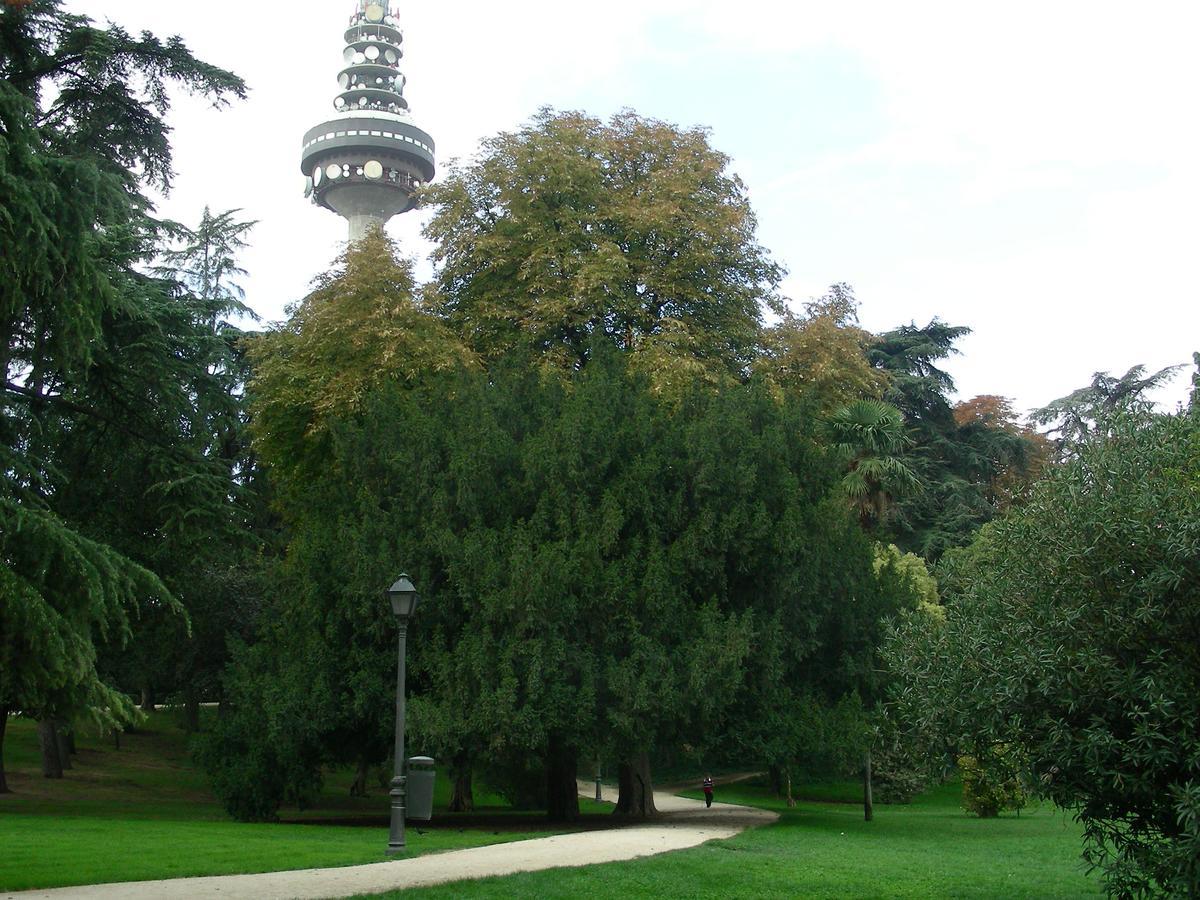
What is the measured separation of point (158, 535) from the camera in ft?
86.5

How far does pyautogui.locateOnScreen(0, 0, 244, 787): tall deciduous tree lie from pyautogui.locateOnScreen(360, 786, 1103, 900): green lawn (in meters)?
4.23

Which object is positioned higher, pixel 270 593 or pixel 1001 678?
pixel 270 593

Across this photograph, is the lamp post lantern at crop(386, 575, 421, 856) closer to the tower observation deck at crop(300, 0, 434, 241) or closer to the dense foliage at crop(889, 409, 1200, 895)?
the dense foliage at crop(889, 409, 1200, 895)

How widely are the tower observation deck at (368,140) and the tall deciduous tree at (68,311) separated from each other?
65.6m

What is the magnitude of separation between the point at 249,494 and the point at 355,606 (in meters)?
3.07

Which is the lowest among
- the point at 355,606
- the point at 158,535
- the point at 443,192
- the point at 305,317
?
the point at 355,606

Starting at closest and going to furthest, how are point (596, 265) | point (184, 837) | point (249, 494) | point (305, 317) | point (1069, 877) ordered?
point (1069, 877) → point (184, 837) → point (249, 494) → point (596, 265) → point (305, 317)

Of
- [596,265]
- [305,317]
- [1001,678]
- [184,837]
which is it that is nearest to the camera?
[1001,678]

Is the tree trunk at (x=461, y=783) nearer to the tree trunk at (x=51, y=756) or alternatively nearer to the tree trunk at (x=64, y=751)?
the tree trunk at (x=51, y=756)

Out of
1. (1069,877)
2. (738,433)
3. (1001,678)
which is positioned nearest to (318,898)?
(1001,678)

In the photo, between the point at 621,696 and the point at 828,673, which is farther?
the point at 828,673

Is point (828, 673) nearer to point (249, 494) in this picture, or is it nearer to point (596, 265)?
point (596, 265)

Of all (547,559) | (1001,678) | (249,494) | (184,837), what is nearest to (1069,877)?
(1001,678)

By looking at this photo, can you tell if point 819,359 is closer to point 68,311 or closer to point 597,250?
point 597,250
